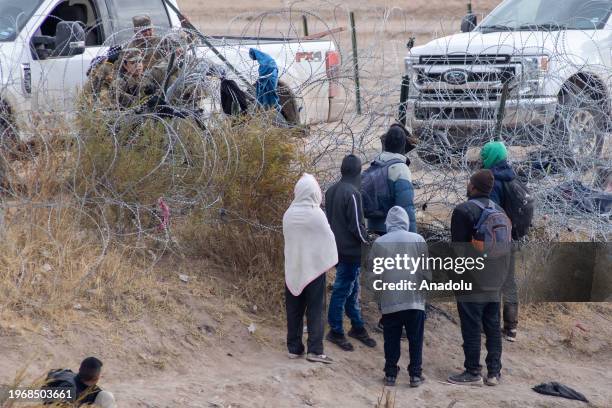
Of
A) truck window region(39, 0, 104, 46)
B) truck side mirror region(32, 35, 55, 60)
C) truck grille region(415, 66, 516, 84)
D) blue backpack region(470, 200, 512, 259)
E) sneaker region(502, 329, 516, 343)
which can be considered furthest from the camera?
truck window region(39, 0, 104, 46)

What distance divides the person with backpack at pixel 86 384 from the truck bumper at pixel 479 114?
14.5ft

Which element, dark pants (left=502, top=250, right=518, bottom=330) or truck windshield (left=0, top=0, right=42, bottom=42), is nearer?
dark pants (left=502, top=250, right=518, bottom=330)

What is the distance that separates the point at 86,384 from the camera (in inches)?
238

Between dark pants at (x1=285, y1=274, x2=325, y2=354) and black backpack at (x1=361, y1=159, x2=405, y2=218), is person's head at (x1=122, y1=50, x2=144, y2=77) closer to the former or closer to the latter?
black backpack at (x1=361, y1=159, x2=405, y2=218)

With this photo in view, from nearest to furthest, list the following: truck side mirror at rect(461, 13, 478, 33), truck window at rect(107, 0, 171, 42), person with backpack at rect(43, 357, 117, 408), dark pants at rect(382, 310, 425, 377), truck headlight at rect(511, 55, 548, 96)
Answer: person with backpack at rect(43, 357, 117, 408) < dark pants at rect(382, 310, 425, 377) < truck headlight at rect(511, 55, 548, 96) < truck window at rect(107, 0, 171, 42) < truck side mirror at rect(461, 13, 478, 33)

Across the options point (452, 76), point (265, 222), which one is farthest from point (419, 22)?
point (265, 222)

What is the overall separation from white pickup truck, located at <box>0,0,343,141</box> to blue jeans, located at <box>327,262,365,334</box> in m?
1.81

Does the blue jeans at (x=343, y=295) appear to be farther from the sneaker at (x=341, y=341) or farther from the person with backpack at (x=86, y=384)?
the person with backpack at (x=86, y=384)

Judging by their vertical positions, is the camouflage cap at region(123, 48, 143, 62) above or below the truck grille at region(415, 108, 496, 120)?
→ above

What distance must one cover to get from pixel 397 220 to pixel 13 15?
4.92m

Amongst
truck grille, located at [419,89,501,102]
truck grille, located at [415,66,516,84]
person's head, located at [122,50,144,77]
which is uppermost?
person's head, located at [122,50,144,77]

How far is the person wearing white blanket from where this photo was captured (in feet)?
24.7

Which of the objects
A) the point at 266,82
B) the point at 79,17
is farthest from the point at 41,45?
the point at 266,82

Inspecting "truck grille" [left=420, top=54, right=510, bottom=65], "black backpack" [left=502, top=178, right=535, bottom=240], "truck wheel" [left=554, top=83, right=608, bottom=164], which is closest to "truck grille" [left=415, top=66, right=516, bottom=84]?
"truck grille" [left=420, top=54, right=510, bottom=65]
